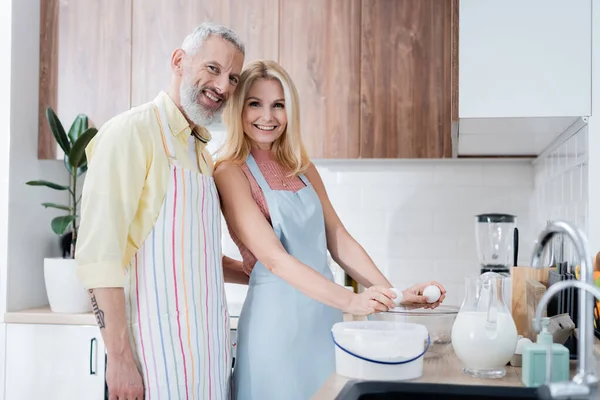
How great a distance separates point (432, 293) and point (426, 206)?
167cm

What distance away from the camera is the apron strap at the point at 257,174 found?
7.17 feet

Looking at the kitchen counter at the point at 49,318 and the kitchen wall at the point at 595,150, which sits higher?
the kitchen wall at the point at 595,150

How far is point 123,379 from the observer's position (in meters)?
1.84

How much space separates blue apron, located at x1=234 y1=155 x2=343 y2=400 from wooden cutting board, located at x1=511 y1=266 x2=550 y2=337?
0.60m

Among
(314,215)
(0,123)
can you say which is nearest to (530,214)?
(314,215)

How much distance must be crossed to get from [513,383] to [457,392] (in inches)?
4.9

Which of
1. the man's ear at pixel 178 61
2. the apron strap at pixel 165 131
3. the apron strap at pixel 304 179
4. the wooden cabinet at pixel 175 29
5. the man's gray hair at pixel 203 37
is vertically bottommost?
the apron strap at pixel 304 179

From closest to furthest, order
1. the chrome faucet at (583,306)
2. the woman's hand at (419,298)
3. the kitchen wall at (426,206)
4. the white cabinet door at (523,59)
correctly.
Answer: the chrome faucet at (583,306) → the woman's hand at (419,298) → the white cabinet door at (523,59) → the kitchen wall at (426,206)

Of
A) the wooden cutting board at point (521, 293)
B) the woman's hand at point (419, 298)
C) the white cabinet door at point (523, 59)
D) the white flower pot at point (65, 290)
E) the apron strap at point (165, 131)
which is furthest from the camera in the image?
the white flower pot at point (65, 290)

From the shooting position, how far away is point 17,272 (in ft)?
10.1

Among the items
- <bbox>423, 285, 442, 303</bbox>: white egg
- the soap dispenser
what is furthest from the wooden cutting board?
the soap dispenser

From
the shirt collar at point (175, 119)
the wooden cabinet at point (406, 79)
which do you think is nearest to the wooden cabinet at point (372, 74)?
the wooden cabinet at point (406, 79)

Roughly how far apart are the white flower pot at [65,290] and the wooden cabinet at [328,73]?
1.03 m

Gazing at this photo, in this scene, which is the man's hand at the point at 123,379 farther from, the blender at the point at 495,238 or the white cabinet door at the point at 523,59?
the blender at the point at 495,238
